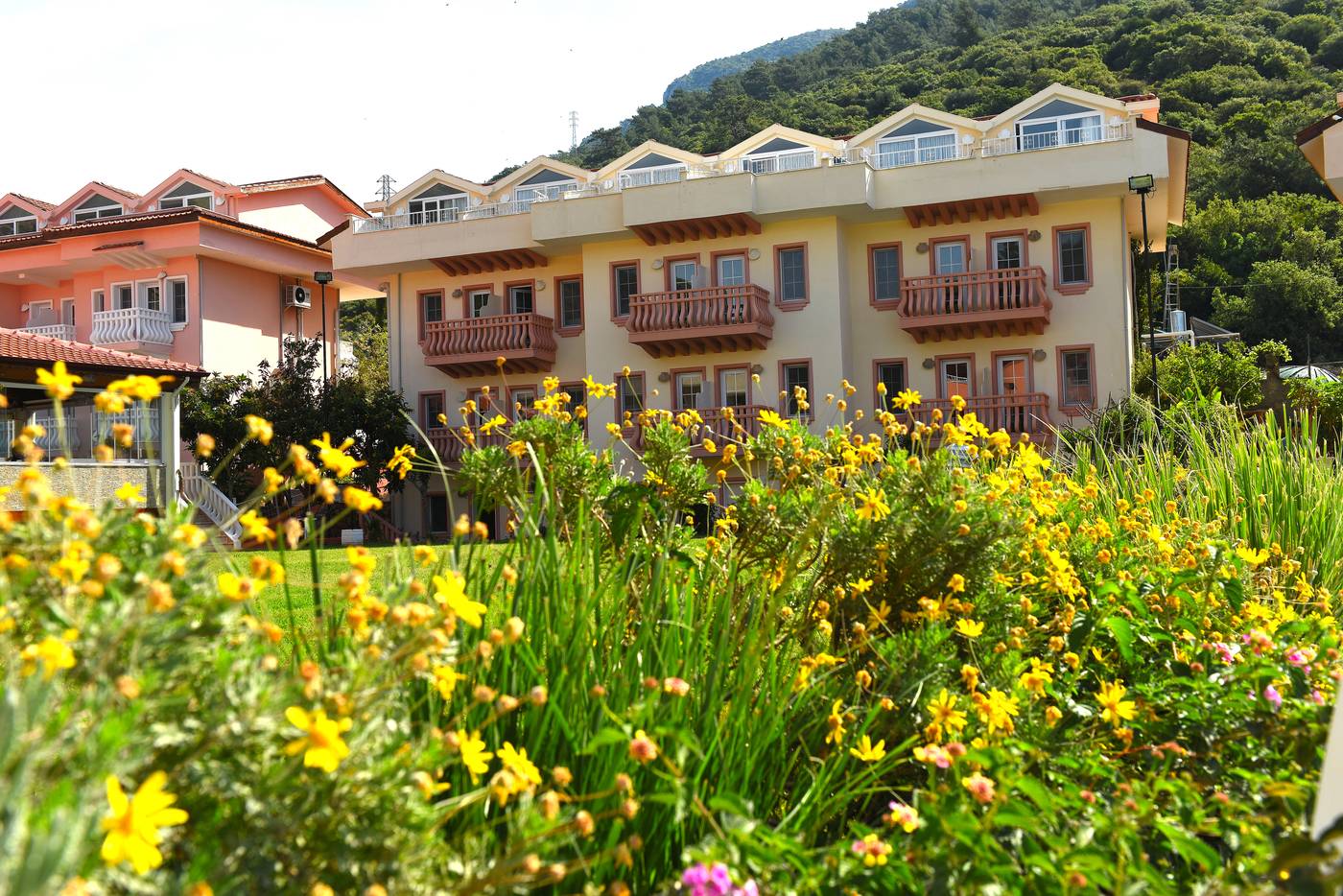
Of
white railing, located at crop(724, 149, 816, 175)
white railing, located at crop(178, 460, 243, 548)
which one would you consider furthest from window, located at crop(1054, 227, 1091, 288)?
white railing, located at crop(178, 460, 243, 548)

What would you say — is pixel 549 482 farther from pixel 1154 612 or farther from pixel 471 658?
pixel 1154 612

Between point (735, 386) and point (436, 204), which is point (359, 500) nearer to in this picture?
point (735, 386)

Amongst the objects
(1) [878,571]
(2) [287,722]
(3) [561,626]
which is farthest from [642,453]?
(2) [287,722]

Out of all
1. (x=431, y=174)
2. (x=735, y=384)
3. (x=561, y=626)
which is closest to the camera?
(x=561, y=626)

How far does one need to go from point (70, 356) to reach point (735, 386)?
13825 millimetres

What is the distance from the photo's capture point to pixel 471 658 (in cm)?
250

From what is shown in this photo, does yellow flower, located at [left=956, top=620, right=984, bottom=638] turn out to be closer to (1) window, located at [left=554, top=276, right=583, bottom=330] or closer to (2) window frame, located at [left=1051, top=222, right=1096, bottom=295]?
(2) window frame, located at [left=1051, top=222, right=1096, bottom=295]

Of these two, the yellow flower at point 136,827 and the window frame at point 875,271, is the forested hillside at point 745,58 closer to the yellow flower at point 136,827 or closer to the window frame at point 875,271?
the window frame at point 875,271

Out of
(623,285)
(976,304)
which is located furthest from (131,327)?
(976,304)

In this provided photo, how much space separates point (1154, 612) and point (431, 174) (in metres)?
28.4

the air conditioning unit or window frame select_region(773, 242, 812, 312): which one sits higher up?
the air conditioning unit

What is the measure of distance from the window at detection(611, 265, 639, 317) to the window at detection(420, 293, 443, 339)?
524cm

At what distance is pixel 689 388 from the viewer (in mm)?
27359

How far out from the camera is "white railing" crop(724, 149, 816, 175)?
2653 centimetres
